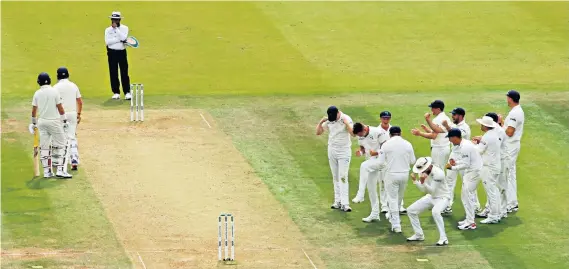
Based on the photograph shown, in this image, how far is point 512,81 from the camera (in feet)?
126

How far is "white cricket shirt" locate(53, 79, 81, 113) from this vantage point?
98.3 feet

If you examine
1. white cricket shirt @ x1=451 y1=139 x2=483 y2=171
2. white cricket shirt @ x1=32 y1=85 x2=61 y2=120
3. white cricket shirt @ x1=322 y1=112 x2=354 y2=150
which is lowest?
white cricket shirt @ x1=451 y1=139 x2=483 y2=171

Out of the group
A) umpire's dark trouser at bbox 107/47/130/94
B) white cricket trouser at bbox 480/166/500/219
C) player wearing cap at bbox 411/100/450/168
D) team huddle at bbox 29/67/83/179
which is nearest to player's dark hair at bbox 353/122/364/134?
player wearing cap at bbox 411/100/450/168

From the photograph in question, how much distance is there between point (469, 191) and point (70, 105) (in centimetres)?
896

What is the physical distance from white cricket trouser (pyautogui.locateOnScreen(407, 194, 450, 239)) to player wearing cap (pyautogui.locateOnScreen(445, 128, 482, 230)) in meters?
1.00

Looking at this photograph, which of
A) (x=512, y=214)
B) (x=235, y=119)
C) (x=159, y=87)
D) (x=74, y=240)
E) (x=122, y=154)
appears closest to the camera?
(x=74, y=240)

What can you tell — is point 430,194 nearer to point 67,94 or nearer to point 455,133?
point 455,133

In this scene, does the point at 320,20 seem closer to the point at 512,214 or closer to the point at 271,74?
the point at 271,74

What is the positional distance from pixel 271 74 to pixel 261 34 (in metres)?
3.31

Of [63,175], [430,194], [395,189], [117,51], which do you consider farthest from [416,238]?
[117,51]

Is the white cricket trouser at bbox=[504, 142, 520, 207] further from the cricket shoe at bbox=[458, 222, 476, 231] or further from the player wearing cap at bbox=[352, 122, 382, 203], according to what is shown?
the player wearing cap at bbox=[352, 122, 382, 203]

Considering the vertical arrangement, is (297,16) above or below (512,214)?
above

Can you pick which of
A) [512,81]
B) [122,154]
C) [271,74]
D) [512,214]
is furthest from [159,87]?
[512,214]

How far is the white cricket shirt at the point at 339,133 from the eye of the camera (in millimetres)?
28031
